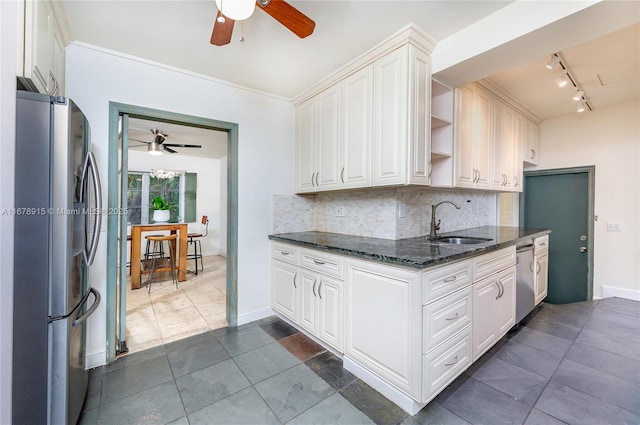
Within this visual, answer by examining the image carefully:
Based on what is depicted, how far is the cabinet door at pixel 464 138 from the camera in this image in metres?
2.41

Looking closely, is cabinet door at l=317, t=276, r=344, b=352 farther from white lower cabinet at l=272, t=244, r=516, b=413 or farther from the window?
the window

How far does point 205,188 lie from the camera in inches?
253

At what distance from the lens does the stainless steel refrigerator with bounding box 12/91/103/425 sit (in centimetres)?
116

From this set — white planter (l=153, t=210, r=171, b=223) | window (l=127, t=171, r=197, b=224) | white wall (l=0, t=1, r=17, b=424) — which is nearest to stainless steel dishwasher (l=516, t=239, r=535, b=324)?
white wall (l=0, t=1, r=17, b=424)

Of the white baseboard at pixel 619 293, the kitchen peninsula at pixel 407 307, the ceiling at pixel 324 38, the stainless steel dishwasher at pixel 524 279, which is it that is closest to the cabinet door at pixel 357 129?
the ceiling at pixel 324 38

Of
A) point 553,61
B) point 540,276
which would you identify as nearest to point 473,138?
point 553,61

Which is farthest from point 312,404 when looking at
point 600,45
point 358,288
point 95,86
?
point 600,45

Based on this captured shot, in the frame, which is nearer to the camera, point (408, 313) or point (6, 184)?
point (6, 184)

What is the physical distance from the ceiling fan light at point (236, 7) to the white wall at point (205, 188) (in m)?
5.51

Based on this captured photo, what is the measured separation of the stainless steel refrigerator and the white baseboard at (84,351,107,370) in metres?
0.86

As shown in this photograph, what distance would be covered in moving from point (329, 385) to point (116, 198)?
214 cm

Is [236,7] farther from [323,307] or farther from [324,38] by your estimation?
[323,307]

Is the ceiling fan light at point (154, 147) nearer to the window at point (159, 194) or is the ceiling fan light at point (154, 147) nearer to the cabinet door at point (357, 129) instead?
the window at point (159, 194)

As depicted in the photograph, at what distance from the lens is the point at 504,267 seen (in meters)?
2.27
